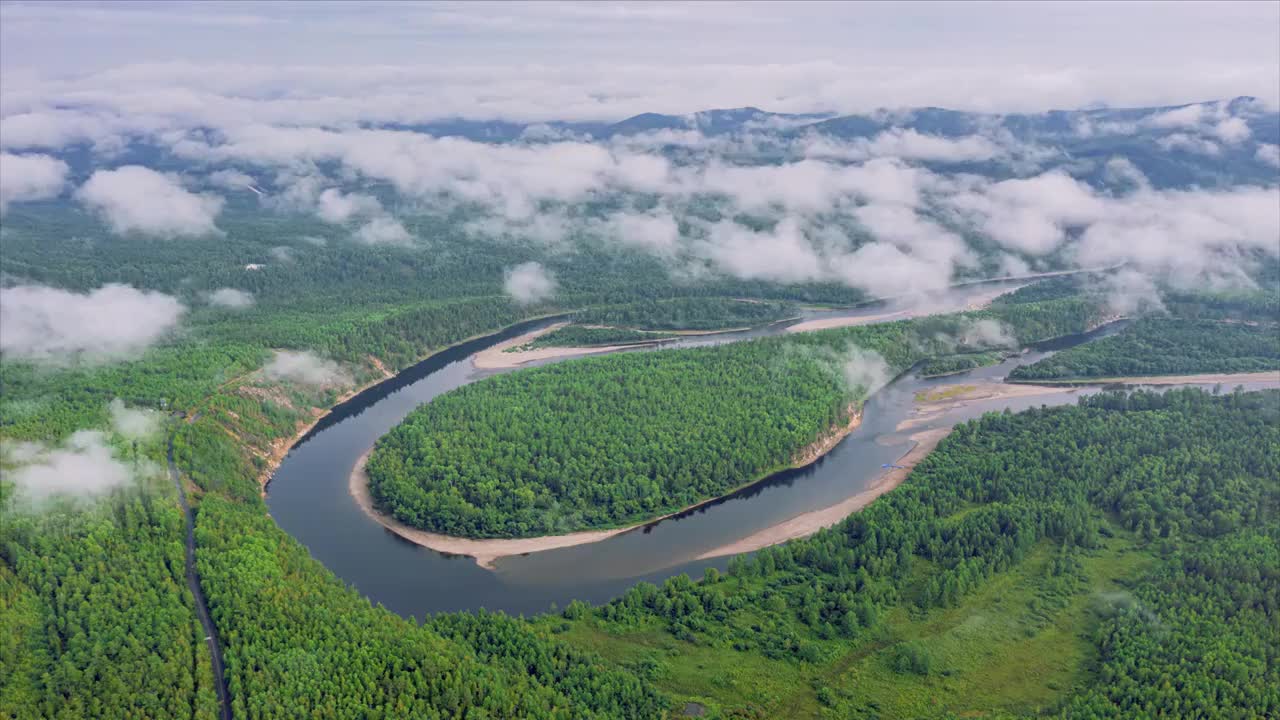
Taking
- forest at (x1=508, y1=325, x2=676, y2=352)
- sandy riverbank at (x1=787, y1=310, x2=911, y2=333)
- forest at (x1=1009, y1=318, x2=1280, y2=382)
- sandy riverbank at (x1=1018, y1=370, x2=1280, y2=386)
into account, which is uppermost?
forest at (x1=508, y1=325, x2=676, y2=352)

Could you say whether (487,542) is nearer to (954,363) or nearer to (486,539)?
(486,539)

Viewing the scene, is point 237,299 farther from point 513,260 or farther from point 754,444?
point 754,444

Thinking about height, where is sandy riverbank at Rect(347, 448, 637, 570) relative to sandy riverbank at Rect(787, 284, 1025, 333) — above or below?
below

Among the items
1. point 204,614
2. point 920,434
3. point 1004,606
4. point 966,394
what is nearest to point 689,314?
point 966,394

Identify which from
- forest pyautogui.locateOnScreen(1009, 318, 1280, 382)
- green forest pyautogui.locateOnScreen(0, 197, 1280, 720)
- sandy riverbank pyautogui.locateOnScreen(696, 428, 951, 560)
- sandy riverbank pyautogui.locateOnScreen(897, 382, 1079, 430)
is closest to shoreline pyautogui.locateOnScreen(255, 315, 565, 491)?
green forest pyautogui.locateOnScreen(0, 197, 1280, 720)

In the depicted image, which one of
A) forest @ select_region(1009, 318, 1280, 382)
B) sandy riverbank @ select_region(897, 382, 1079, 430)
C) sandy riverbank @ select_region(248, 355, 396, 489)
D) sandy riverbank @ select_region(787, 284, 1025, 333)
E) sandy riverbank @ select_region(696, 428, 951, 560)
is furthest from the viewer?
sandy riverbank @ select_region(787, 284, 1025, 333)

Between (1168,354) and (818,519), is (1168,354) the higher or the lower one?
the higher one

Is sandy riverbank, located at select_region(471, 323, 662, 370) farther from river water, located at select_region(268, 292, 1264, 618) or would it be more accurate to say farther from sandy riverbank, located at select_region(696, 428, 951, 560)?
sandy riverbank, located at select_region(696, 428, 951, 560)
